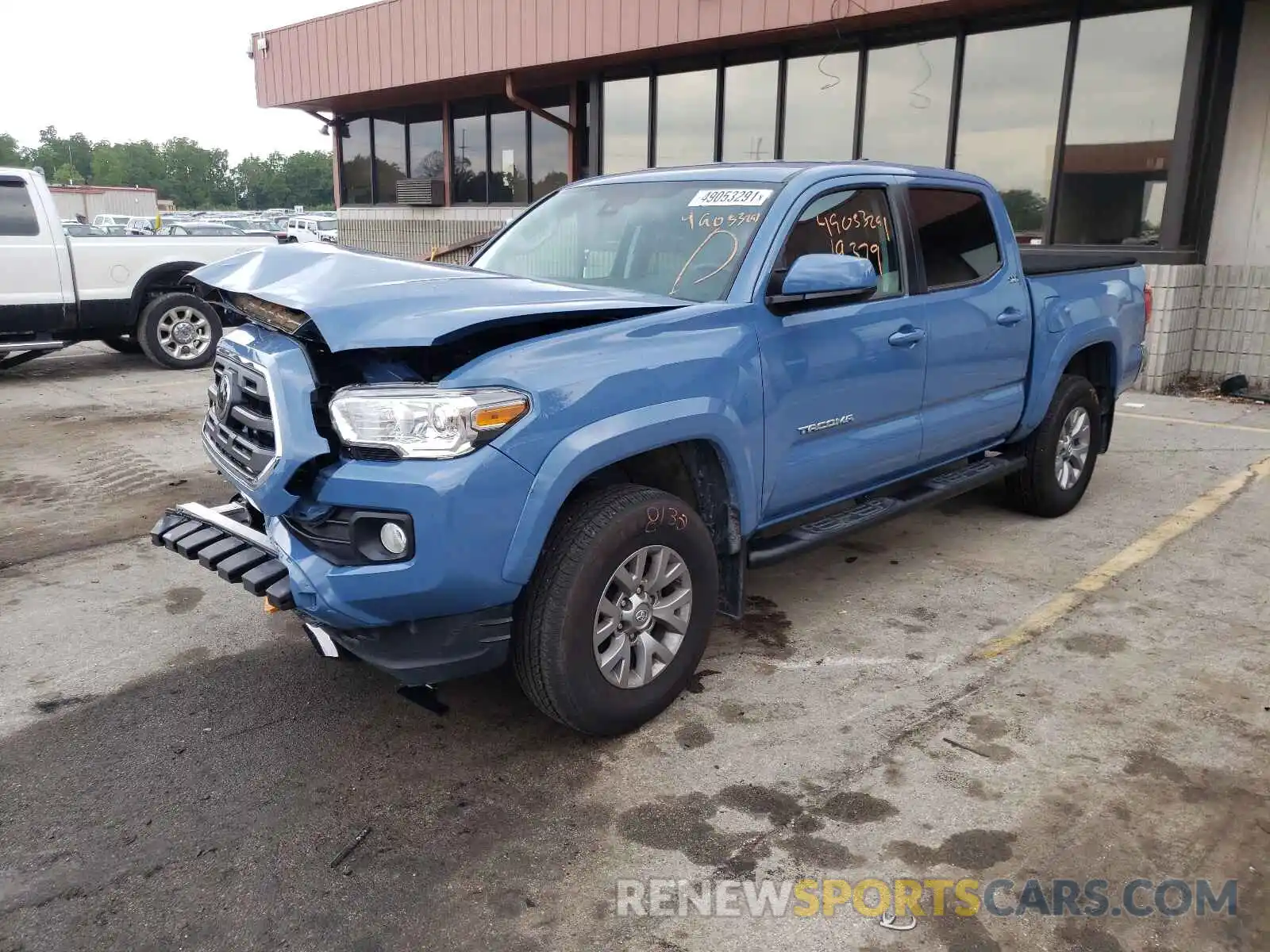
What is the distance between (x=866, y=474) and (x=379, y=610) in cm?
227

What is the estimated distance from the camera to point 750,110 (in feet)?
41.1

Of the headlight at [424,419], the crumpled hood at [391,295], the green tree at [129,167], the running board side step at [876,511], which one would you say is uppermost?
the green tree at [129,167]

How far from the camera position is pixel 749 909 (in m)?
2.51

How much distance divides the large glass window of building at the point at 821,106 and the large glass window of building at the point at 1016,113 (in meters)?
1.41

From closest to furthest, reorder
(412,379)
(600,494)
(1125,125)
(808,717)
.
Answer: (412,379), (600,494), (808,717), (1125,125)

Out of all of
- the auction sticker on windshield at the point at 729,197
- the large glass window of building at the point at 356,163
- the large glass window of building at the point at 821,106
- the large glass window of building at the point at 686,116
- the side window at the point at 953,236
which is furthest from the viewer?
the large glass window of building at the point at 356,163

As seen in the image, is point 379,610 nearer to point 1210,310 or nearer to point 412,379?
point 412,379

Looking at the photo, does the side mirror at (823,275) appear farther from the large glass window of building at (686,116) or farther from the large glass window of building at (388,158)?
the large glass window of building at (388,158)

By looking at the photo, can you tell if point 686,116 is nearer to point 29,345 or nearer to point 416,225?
point 416,225

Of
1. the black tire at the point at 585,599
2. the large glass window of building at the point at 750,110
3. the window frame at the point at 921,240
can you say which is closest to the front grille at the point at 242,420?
the black tire at the point at 585,599

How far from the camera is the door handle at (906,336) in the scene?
4.17 m

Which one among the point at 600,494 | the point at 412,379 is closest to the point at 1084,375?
the point at 600,494

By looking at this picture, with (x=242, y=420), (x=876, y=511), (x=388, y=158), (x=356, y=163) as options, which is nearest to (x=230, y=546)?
(x=242, y=420)

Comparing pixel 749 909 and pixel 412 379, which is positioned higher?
pixel 412 379
